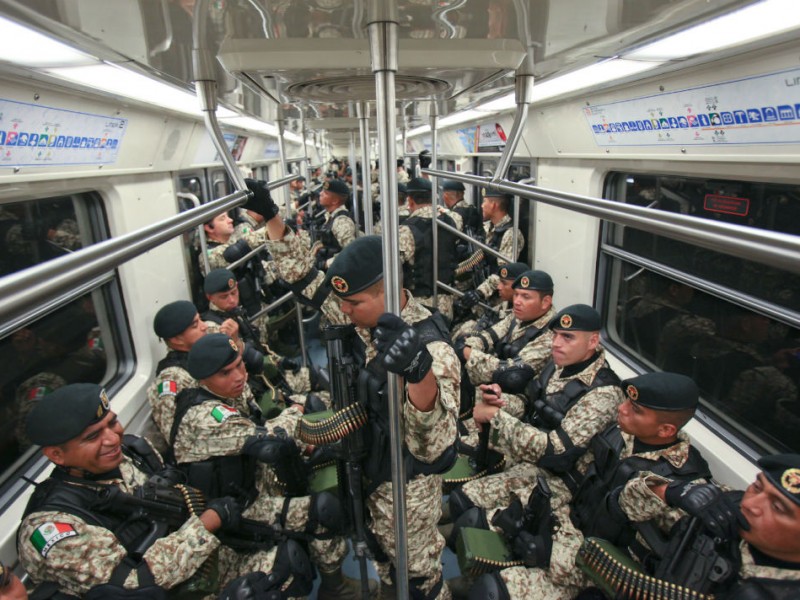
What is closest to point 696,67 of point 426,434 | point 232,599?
point 426,434

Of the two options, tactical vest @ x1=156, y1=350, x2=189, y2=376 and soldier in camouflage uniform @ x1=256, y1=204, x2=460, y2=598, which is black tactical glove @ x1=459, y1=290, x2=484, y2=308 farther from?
tactical vest @ x1=156, y1=350, x2=189, y2=376

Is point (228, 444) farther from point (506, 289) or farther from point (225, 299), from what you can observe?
point (506, 289)

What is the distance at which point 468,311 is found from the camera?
5.92 meters

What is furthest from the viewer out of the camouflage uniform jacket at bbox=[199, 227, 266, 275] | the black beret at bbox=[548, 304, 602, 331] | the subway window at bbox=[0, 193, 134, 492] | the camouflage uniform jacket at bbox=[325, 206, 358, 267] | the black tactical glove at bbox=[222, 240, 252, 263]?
the camouflage uniform jacket at bbox=[325, 206, 358, 267]

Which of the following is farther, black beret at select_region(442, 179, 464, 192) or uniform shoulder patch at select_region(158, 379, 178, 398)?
black beret at select_region(442, 179, 464, 192)

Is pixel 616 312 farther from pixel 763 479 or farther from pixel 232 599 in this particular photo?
pixel 232 599

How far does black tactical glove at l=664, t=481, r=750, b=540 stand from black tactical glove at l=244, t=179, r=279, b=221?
84.9 inches

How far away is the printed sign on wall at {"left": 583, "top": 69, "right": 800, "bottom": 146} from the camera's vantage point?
5.92 feet

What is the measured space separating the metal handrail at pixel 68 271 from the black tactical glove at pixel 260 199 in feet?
3.88

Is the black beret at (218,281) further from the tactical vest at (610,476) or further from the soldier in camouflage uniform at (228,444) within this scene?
the tactical vest at (610,476)

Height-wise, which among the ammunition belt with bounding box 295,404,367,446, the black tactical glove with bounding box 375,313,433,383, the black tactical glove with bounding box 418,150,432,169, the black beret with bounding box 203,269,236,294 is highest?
the black tactical glove with bounding box 418,150,432,169

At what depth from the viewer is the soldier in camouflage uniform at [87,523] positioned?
1.73 meters

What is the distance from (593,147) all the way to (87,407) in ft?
11.2

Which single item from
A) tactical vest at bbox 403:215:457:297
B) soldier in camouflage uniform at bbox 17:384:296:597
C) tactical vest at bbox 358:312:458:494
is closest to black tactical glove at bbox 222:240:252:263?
tactical vest at bbox 403:215:457:297
